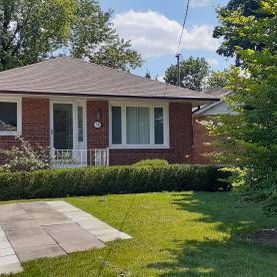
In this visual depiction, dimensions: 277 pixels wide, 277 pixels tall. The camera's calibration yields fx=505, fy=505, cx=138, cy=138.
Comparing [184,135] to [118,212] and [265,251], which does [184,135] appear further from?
[265,251]

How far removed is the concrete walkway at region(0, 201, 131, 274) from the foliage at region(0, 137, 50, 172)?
10.9 feet

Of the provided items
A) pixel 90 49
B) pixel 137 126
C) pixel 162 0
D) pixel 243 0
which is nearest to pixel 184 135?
pixel 137 126

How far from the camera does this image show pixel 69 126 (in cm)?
1770

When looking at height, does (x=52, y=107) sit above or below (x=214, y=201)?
above

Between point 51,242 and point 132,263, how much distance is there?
6.50 feet

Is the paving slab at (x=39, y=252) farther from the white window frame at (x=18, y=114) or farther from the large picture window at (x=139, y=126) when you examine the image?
the large picture window at (x=139, y=126)

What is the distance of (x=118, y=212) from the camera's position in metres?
10.7

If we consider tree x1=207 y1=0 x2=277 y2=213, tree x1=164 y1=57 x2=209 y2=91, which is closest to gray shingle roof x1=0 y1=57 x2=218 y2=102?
tree x1=207 y1=0 x2=277 y2=213

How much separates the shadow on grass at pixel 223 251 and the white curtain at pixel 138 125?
712 cm

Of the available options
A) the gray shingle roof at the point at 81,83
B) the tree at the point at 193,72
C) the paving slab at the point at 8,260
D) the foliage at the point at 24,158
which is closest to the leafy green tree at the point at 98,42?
the gray shingle roof at the point at 81,83

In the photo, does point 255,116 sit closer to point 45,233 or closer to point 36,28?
point 45,233

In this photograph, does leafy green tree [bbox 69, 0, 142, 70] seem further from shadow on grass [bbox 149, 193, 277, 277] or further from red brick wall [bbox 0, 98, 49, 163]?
shadow on grass [bbox 149, 193, 277, 277]

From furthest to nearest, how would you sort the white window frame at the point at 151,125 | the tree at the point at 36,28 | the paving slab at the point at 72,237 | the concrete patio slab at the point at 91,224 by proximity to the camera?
1. the tree at the point at 36,28
2. the white window frame at the point at 151,125
3. the concrete patio slab at the point at 91,224
4. the paving slab at the point at 72,237

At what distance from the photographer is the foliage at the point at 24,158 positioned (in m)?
15.1
